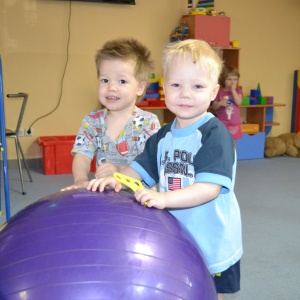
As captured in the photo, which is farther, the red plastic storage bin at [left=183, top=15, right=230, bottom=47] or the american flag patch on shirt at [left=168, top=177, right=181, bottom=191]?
the red plastic storage bin at [left=183, top=15, right=230, bottom=47]

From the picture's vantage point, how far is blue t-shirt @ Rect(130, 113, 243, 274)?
3.77ft

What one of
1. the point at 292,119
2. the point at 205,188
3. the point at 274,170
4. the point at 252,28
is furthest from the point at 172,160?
the point at 292,119

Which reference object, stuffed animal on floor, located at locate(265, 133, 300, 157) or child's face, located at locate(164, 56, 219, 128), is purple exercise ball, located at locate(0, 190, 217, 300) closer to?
child's face, located at locate(164, 56, 219, 128)

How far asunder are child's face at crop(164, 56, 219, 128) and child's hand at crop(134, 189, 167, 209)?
263 millimetres

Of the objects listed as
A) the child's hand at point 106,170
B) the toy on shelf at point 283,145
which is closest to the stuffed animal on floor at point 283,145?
the toy on shelf at point 283,145

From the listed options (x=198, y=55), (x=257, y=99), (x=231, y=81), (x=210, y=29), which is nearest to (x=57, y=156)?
(x=231, y=81)

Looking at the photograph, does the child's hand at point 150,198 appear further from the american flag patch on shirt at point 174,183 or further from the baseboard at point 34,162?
the baseboard at point 34,162

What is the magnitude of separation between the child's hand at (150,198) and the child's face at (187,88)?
0.26 m

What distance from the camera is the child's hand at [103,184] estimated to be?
115 centimetres

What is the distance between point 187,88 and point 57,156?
3438mm

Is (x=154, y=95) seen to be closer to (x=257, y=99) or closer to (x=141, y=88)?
(x=257, y=99)

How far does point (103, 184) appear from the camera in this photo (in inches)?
45.6

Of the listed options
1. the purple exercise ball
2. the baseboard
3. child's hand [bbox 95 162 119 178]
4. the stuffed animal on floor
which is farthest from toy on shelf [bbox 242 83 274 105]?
the purple exercise ball

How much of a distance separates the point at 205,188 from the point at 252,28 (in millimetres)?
→ 4969
